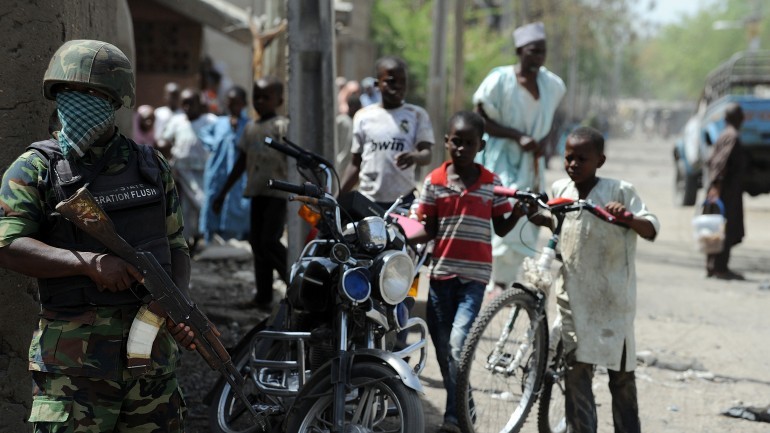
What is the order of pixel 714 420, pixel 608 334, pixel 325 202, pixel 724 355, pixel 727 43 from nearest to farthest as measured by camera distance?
1. pixel 325 202
2. pixel 608 334
3. pixel 714 420
4. pixel 724 355
5. pixel 727 43

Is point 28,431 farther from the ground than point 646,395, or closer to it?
farther from the ground

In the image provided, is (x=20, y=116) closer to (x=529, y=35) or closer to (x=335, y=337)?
(x=335, y=337)

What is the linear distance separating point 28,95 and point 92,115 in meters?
0.96

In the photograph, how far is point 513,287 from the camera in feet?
16.6

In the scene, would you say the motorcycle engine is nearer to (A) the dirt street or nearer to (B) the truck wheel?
(A) the dirt street

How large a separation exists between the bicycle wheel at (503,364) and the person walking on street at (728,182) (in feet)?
21.6

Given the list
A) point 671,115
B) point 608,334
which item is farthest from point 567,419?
point 671,115

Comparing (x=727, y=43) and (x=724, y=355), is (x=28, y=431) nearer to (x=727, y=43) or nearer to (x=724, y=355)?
(x=724, y=355)

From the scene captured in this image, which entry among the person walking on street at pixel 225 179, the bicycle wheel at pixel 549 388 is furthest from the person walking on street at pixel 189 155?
the bicycle wheel at pixel 549 388

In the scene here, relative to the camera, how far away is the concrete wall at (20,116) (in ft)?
12.7

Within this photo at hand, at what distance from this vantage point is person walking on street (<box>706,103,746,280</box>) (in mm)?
11000

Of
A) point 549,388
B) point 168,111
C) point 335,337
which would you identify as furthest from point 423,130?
point 168,111

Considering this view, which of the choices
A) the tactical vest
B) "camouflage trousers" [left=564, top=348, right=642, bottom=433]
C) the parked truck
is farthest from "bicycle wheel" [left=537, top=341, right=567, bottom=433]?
the parked truck

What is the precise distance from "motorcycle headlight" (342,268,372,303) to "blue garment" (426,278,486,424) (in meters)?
1.05
